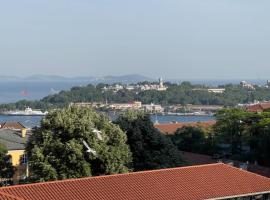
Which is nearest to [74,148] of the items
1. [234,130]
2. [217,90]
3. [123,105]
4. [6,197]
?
[6,197]

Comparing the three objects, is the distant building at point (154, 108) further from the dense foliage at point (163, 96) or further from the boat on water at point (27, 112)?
the boat on water at point (27, 112)

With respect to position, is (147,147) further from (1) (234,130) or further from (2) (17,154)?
(1) (234,130)

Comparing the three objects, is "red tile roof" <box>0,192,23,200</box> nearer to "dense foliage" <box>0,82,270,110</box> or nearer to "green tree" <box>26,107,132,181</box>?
"green tree" <box>26,107,132,181</box>

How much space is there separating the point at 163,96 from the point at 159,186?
6111 inches

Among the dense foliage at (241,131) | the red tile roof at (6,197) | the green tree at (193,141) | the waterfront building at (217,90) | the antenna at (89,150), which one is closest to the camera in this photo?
the red tile roof at (6,197)

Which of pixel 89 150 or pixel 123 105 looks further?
pixel 123 105

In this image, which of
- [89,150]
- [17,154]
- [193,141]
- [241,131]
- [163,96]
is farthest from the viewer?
[163,96]

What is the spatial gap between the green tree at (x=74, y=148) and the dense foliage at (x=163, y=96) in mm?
132559

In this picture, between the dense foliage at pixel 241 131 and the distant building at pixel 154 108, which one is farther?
the distant building at pixel 154 108

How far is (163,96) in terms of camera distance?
176000 mm

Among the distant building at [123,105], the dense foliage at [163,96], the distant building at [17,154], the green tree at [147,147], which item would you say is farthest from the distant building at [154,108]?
the green tree at [147,147]

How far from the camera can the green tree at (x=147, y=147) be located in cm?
2994

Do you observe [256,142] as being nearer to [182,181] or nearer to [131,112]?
[131,112]

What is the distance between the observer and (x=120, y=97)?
182250mm
